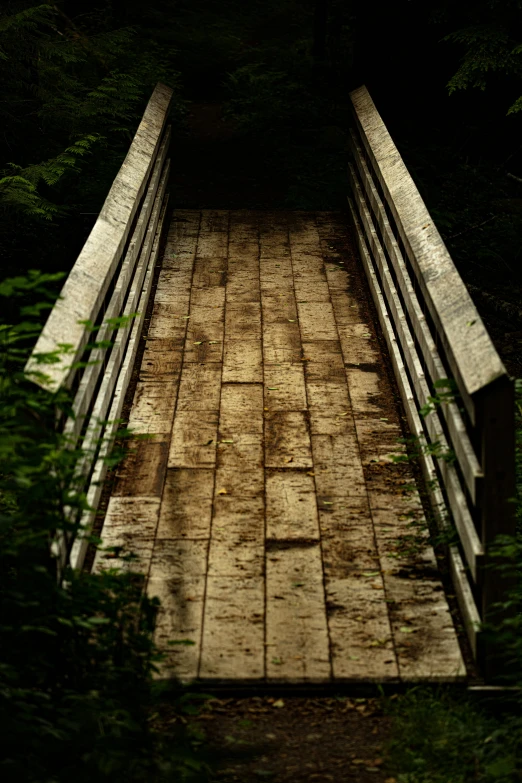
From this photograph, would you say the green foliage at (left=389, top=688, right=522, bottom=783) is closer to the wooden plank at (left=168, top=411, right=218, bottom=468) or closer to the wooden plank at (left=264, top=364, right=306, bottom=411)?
the wooden plank at (left=168, top=411, right=218, bottom=468)

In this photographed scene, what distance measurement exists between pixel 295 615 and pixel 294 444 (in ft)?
4.82

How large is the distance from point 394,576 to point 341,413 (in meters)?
1.57

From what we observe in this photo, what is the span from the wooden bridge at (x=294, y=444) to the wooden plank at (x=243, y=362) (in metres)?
0.02

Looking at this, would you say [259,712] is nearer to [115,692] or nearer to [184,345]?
[115,692]

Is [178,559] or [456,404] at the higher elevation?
[456,404]

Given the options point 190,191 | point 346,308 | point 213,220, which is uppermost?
point 346,308

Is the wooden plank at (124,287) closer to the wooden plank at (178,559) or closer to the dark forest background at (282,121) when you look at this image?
the wooden plank at (178,559)

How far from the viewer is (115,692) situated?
3.30 metres

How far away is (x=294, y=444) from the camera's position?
17.8 feet

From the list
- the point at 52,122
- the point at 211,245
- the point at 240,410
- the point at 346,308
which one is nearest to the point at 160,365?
the point at 240,410

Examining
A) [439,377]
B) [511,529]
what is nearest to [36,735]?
[511,529]

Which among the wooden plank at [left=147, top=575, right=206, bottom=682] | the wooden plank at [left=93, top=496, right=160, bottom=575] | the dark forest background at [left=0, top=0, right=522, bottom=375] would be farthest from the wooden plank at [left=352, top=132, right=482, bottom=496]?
the dark forest background at [left=0, top=0, right=522, bottom=375]

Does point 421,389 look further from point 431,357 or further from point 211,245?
point 211,245

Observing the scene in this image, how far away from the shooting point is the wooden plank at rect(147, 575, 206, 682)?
150 inches
